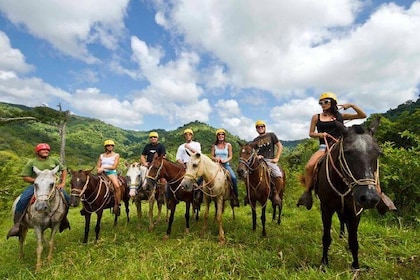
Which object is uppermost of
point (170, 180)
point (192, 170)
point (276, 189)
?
point (192, 170)

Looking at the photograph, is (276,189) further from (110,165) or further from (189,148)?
(110,165)

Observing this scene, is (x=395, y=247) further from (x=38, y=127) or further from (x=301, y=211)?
(x=38, y=127)

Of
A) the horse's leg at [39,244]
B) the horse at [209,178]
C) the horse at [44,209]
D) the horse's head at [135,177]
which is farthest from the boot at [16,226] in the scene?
the horse at [209,178]

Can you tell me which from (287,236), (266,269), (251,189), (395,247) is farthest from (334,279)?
(251,189)

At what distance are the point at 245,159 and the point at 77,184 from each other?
4.45 meters

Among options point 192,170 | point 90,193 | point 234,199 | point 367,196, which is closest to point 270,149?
point 234,199

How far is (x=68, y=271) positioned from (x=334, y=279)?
16.5 feet

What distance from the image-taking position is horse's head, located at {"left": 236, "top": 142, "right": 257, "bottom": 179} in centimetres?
724

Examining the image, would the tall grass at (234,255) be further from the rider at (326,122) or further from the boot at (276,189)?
the rider at (326,122)

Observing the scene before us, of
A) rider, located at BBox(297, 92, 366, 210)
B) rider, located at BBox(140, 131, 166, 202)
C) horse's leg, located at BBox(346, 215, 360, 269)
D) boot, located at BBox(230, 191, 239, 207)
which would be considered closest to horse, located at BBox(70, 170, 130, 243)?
rider, located at BBox(140, 131, 166, 202)

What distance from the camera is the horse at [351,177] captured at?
3.75m

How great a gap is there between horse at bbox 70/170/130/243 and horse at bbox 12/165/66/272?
14.9 inches

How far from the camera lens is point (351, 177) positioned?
4.01 metres

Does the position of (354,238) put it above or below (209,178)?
below
